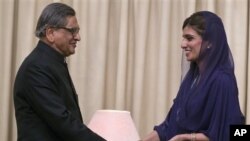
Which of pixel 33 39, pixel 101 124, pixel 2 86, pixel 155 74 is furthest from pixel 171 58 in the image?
pixel 2 86

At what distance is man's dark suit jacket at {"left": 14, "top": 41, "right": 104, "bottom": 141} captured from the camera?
2143 mm

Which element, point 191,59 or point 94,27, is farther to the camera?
point 94,27

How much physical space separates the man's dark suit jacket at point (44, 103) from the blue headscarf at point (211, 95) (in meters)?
0.47

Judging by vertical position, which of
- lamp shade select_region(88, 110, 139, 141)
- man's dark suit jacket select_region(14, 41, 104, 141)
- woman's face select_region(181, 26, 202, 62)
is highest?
woman's face select_region(181, 26, 202, 62)

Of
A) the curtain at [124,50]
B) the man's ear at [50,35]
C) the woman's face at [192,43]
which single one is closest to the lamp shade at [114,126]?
the curtain at [124,50]

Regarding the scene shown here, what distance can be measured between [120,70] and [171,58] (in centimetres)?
35

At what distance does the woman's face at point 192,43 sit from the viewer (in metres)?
2.47

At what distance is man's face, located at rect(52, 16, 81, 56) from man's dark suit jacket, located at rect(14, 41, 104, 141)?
0.08 m

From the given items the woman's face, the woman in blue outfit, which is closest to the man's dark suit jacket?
the woman in blue outfit

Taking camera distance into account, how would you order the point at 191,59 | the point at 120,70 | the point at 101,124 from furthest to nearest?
the point at 120,70 < the point at 101,124 < the point at 191,59

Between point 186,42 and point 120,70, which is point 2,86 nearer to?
point 120,70

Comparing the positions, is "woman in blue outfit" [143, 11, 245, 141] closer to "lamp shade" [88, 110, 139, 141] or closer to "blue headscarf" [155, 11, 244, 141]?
"blue headscarf" [155, 11, 244, 141]

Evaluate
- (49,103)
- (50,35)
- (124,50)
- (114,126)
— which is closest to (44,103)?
(49,103)

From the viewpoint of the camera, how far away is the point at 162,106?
3.33 m
